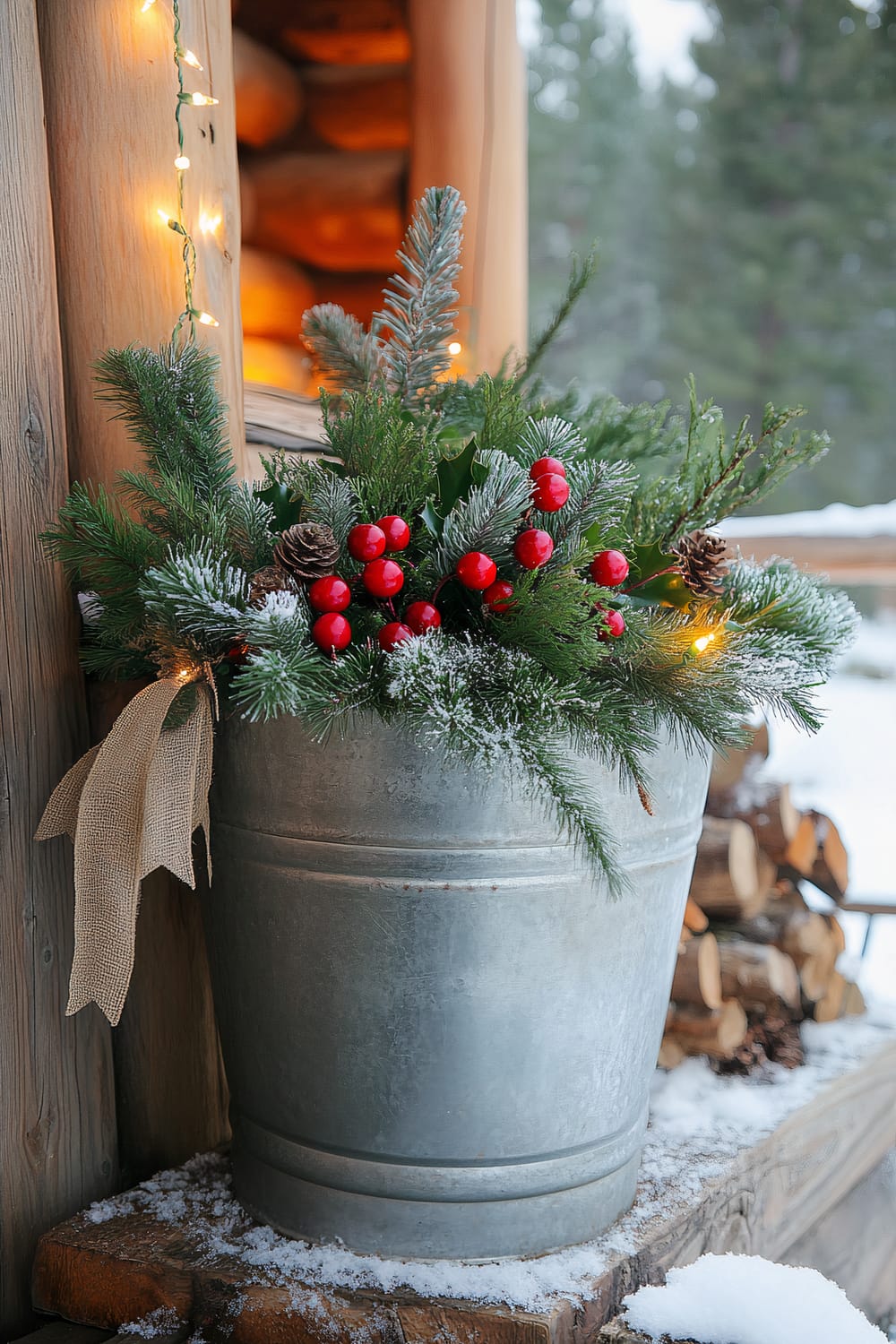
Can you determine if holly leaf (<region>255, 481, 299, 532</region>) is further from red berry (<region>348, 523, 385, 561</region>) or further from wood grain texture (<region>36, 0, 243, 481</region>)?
wood grain texture (<region>36, 0, 243, 481</region>)

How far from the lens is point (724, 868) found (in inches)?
55.3

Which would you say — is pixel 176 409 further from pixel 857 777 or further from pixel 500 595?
pixel 857 777

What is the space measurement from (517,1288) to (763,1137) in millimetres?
368

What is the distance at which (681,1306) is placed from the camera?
0.72 meters

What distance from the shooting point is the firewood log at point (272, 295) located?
2.23 meters

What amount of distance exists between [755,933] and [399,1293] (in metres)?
0.82

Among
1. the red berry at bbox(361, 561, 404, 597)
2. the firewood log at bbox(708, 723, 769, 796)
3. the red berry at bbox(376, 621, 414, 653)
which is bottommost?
the firewood log at bbox(708, 723, 769, 796)

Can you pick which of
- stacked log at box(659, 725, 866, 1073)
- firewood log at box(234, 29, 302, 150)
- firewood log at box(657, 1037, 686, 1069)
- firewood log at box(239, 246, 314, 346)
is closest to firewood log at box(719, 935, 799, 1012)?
stacked log at box(659, 725, 866, 1073)

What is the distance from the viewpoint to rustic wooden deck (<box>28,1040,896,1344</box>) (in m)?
0.77

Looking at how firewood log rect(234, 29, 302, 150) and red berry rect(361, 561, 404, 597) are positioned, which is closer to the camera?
red berry rect(361, 561, 404, 597)

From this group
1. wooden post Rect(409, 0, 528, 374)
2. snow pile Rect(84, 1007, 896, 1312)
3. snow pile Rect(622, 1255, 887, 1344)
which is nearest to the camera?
snow pile Rect(622, 1255, 887, 1344)

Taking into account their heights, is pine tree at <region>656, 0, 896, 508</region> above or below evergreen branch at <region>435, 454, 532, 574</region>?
Answer: above

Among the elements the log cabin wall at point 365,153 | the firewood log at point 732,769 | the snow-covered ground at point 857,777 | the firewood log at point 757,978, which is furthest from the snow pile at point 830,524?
the firewood log at point 757,978

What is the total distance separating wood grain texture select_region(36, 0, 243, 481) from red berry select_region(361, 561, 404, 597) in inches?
14.3
